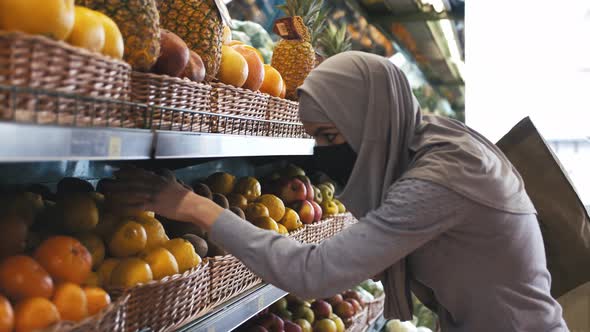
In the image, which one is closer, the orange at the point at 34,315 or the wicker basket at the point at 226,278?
the orange at the point at 34,315

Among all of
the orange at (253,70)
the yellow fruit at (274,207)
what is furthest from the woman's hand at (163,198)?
the yellow fruit at (274,207)

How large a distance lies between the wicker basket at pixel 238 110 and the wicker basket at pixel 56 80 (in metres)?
0.43

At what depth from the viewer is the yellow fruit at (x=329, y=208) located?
2724 millimetres

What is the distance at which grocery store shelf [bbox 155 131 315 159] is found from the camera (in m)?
1.21

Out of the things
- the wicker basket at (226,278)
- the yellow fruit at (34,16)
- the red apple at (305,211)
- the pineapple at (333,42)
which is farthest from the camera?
the pineapple at (333,42)

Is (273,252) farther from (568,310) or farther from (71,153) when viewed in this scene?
(568,310)

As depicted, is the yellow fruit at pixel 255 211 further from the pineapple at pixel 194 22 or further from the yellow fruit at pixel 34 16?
the yellow fruit at pixel 34 16

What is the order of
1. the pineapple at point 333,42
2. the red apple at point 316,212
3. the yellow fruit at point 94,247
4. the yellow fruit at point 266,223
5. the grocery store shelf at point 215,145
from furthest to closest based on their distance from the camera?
1. the pineapple at point 333,42
2. the red apple at point 316,212
3. the yellow fruit at point 266,223
4. the yellow fruit at point 94,247
5. the grocery store shelf at point 215,145

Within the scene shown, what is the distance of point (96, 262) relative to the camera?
1.33 m

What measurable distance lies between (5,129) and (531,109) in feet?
14.1

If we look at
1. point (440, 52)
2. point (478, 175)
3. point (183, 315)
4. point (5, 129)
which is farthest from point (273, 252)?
point (440, 52)

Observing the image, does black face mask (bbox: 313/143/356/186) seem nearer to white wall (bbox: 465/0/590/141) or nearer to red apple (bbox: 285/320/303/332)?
red apple (bbox: 285/320/303/332)

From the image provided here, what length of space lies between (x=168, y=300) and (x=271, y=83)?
966mm

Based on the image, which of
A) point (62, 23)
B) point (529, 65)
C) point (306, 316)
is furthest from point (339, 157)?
point (529, 65)
